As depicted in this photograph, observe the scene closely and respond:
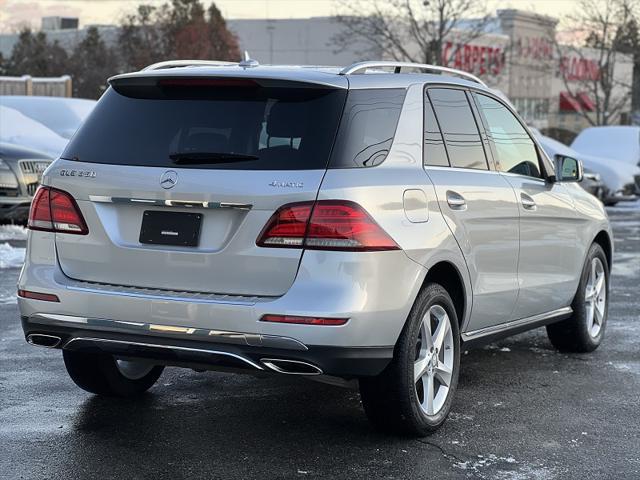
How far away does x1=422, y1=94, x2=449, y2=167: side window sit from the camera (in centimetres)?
537

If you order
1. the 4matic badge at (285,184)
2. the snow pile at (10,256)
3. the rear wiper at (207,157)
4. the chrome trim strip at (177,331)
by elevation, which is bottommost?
the snow pile at (10,256)

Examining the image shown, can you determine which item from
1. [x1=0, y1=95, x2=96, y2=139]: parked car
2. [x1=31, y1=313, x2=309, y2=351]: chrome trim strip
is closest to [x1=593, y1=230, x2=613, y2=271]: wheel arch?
[x1=31, y1=313, x2=309, y2=351]: chrome trim strip

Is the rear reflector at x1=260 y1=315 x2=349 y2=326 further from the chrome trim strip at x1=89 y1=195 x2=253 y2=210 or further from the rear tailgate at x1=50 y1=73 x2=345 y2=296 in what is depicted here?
the chrome trim strip at x1=89 y1=195 x2=253 y2=210

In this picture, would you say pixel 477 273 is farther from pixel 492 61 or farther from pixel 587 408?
pixel 492 61

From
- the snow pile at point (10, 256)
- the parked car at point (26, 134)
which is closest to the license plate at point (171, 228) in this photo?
the snow pile at point (10, 256)

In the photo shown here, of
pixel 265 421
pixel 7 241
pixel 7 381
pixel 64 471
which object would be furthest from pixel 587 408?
pixel 7 241

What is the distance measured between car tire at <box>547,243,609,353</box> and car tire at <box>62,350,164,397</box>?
2.87m

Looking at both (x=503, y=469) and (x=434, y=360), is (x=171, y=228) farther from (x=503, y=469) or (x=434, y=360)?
(x=503, y=469)

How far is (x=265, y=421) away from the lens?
5496 mm

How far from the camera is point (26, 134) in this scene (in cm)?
1778

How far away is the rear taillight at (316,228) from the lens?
4.61 metres

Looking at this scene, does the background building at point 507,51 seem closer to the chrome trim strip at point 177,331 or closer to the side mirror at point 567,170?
the side mirror at point 567,170

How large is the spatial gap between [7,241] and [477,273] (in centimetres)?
894

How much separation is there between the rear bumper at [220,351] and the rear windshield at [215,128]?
0.75 meters
